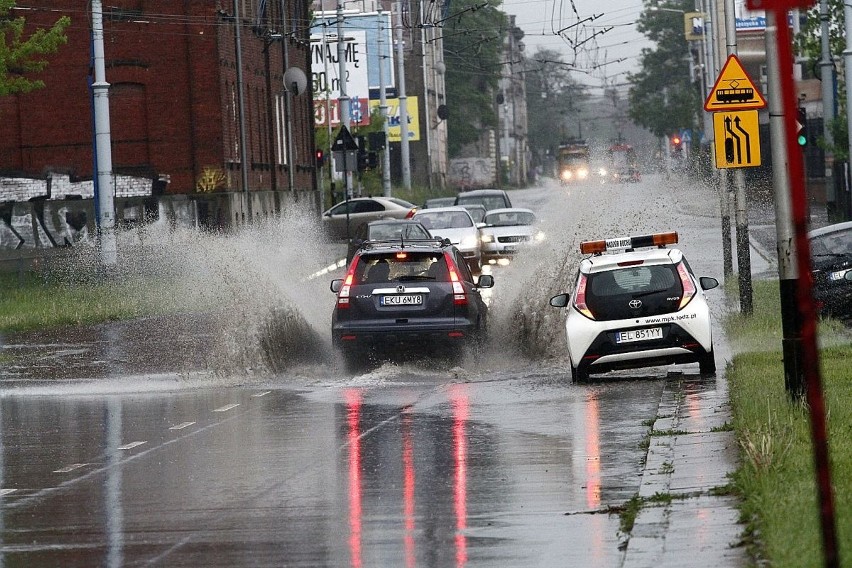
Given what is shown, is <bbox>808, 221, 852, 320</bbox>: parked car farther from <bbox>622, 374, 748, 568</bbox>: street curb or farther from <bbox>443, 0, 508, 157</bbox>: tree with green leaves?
<bbox>443, 0, 508, 157</bbox>: tree with green leaves

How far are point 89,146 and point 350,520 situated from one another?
40686 millimetres

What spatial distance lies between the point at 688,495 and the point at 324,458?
3.51 meters

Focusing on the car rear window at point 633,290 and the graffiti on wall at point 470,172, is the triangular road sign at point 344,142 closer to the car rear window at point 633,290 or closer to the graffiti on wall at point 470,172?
the car rear window at point 633,290

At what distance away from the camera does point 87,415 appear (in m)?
16.2

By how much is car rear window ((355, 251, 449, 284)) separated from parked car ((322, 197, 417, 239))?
33541mm

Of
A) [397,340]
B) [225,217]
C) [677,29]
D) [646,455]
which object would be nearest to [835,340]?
[397,340]

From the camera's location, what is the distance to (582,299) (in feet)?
58.5

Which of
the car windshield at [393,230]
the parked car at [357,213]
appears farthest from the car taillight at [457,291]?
the parked car at [357,213]

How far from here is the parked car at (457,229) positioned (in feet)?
128

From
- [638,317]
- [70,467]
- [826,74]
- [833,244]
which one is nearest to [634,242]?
[638,317]

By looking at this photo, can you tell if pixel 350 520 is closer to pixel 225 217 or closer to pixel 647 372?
pixel 647 372

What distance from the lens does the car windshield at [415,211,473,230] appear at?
4019 centimetres

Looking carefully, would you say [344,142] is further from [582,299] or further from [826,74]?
[582,299]

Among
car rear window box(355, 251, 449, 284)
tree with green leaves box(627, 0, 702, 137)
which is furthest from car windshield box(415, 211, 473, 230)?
tree with green leaves box(627, 0, 702, 137)
